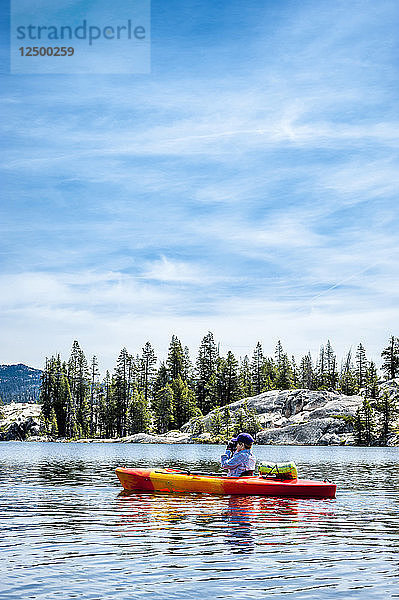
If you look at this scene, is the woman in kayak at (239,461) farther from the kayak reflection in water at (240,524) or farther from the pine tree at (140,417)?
the pine tree at (140,417)

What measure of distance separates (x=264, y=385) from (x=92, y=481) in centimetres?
11487

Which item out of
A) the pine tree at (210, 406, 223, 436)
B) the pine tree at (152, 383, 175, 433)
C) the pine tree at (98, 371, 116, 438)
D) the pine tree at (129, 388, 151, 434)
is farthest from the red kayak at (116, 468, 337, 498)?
the pine tree at (98, 371, 116, 438)

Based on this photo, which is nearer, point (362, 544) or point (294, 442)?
point (362, 544)

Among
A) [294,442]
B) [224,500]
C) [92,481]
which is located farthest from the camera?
[294,442]

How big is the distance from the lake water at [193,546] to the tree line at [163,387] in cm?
8635

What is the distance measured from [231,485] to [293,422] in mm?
83568

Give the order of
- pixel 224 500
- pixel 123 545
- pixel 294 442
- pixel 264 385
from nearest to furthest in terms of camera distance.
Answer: pixel 123 545 < pixel 224 500 < pixel 294 442 < pixel 264 385

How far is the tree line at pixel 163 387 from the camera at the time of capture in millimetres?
121062

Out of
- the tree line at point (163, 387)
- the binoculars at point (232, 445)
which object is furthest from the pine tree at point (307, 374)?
the binoculars at point (232, 445)

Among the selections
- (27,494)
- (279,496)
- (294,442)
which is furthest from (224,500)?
(294,442)

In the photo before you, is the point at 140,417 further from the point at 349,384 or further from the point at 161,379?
the point at 349,384

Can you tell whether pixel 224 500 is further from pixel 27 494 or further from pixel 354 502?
pixel 27 494

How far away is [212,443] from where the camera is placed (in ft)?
334

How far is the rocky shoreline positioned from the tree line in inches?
113
